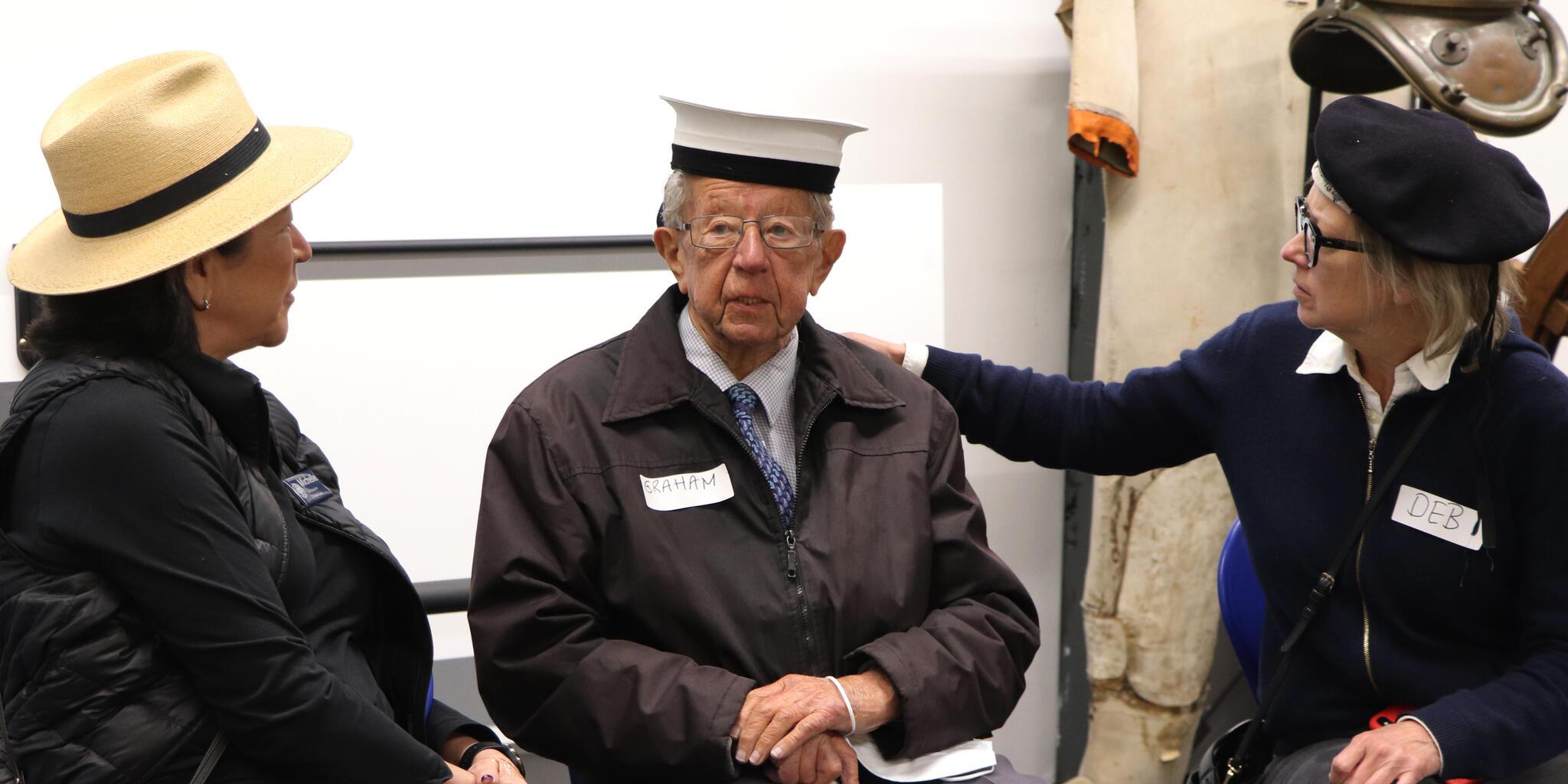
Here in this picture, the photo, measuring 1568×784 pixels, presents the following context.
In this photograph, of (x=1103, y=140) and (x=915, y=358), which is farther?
(x=1103, y=140)

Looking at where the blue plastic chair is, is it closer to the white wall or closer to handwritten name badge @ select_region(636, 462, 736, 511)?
handwritten name badge @ select_region(636, 462, 736, 511)

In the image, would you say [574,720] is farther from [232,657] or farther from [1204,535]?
[1204,535]

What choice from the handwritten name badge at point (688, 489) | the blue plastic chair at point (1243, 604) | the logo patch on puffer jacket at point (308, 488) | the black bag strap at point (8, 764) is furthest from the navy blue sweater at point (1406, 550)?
the black bag strap at point (8, 764)

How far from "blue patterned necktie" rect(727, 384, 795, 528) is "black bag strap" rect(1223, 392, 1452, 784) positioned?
78 cm

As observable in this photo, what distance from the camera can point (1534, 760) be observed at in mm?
1986

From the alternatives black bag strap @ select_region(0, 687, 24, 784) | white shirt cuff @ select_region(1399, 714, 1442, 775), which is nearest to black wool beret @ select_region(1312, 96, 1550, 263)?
white shirt cuff @ select_region(1399, 714, 1442, 775)

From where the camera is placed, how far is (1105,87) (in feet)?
10.3

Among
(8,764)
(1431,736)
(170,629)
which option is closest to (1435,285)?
(1431,736)

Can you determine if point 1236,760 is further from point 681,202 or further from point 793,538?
point 681,202

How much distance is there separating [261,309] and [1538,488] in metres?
1.75

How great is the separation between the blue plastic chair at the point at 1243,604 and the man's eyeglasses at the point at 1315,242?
0.54 metres

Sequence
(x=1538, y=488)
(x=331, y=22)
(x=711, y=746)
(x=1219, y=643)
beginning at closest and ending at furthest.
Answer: (x=711, y=746) < (x=1538, y=488) < (x=331, y=22) < (x=1219, y=643)

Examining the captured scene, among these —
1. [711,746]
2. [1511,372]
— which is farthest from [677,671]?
[1511,372]

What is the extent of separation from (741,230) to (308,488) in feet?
2.34
